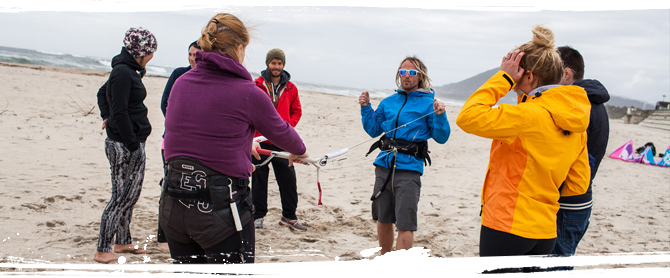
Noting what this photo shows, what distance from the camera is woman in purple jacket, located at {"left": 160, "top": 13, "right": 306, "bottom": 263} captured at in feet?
6.11

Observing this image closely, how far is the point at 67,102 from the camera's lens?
1141 centimetres

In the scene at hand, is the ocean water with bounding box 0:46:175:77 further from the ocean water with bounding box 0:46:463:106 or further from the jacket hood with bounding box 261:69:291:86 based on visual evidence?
the jacket hood with bounding box 261:69:291:86

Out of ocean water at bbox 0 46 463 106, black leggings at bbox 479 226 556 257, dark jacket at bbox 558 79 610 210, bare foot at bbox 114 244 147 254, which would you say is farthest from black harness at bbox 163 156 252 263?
ocean water at bbox 0 46 463 106

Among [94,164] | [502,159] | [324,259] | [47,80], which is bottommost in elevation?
[324,259]

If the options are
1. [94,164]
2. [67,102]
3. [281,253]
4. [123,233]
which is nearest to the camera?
[123,233]

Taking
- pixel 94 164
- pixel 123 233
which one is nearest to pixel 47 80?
pixel 94 164

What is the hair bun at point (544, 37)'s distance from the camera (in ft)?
6.72

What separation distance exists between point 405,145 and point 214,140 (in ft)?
6.14

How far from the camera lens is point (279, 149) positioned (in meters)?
4.55

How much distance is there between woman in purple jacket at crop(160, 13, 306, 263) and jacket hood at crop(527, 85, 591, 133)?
4.23 feet

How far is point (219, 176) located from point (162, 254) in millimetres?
2167

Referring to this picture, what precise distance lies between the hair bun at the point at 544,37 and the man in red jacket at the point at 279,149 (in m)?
2.84

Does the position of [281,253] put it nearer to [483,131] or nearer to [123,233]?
[123,233]

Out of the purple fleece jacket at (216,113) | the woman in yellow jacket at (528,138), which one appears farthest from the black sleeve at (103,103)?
the woman in yellow jacket at (528,138)
